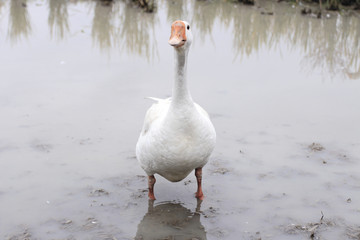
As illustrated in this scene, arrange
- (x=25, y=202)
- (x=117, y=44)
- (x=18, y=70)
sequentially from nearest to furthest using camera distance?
(x=25, y=202) → (x=18, y=70) → (x=117, y=44)

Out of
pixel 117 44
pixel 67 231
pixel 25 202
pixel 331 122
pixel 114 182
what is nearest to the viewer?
pixel 67 231

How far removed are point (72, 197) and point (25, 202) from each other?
449 mm

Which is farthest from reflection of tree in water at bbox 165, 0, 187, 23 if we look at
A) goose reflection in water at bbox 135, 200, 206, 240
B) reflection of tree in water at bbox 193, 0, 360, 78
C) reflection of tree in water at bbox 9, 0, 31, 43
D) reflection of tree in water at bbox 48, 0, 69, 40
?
goose reflection in water at bbox 135, 200, 206, 240

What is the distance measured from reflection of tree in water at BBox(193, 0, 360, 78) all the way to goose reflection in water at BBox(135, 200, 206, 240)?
5673 millimetres

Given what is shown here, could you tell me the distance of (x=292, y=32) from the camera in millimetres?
11672

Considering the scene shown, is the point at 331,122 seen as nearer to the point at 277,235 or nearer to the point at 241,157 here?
the point at 241,157

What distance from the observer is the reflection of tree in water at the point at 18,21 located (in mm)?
10805

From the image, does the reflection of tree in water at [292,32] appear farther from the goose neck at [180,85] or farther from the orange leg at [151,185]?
the goose neck at [180,85]

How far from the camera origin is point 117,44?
10.4 m

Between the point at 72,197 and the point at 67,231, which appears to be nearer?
the point at 67,231

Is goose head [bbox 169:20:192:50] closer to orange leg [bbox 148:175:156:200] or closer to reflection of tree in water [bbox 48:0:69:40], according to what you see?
orange leg [bbox 148:175:156:200]

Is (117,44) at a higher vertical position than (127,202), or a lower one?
higher

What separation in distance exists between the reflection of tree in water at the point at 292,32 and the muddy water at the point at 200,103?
0.06 metres

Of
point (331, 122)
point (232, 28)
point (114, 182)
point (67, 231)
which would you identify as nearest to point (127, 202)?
point (114, 182)
